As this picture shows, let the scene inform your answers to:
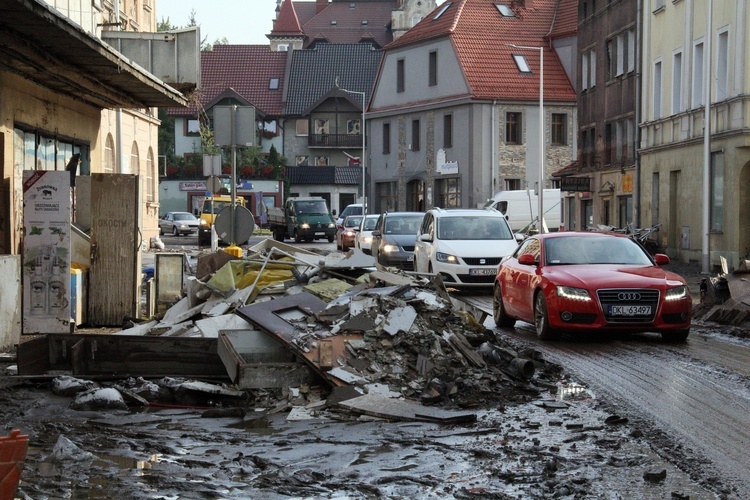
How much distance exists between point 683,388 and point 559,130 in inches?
2343

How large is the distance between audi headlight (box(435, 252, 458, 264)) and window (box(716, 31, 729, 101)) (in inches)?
559

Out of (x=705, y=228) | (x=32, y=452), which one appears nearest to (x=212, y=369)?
(x=32, y=452)

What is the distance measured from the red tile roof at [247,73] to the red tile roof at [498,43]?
80.8 feet

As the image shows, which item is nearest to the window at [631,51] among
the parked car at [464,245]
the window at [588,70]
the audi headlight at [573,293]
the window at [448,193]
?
the window at [588,70]

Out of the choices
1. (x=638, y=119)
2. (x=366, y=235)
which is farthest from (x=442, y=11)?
(x=366, y=235)

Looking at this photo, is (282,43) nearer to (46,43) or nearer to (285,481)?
(46,43)

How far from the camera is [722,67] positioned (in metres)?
35.9

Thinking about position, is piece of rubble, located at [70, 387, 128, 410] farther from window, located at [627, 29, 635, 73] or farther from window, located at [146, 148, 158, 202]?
window, located at [627, 29, 635, 73]

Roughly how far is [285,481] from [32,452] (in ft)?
6.02

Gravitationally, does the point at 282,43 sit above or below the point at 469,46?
above

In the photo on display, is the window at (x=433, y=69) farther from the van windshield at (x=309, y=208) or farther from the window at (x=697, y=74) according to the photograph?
the window at (x=697, y=74)

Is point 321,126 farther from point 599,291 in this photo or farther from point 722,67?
point 599,291

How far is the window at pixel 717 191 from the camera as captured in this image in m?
35.9

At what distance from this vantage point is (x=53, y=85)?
19.5 metres
